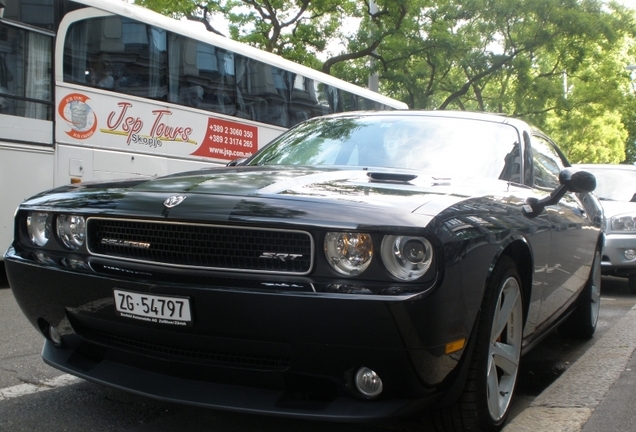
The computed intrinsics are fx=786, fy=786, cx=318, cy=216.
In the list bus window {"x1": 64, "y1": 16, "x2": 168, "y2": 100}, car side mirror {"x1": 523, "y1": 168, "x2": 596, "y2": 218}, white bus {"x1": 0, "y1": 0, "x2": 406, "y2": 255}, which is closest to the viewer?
car side mirror {"x1": 523, "y1": 168, "x2": 596, "y2": 218}

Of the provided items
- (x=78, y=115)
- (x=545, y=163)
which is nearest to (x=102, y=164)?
(x=78, y=115)

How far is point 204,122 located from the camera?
36.8 ft

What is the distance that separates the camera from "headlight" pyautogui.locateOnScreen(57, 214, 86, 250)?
3.11 metres

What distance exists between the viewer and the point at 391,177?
3.45 meters

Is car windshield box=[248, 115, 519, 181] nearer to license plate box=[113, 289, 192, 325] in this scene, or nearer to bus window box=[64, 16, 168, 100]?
license plate box=[113, 289, 192, 325]

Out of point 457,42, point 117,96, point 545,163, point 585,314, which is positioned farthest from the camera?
point 457,42

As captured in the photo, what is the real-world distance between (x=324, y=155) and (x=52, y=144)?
5438 millimetres

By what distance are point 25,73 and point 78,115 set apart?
0.81m

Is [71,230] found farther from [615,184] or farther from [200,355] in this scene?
[615,184]

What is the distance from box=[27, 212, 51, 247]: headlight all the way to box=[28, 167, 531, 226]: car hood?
0.06 m

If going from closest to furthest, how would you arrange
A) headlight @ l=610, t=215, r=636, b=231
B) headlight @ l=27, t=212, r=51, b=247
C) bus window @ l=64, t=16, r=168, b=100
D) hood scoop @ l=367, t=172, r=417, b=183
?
headlight @ l=27, t=212, r=51, b=247 → hood scoop @ l=367, t=172, r=417, b=183 → headlight @ l=610, t=215, r=636, b=231 → bus window @ l=64, t=16, r=168, b=100

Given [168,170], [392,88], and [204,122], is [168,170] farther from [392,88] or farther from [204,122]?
[392,88]

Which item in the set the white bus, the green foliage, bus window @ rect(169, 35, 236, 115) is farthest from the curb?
the green foliage

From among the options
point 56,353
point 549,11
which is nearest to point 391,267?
point 56,353
